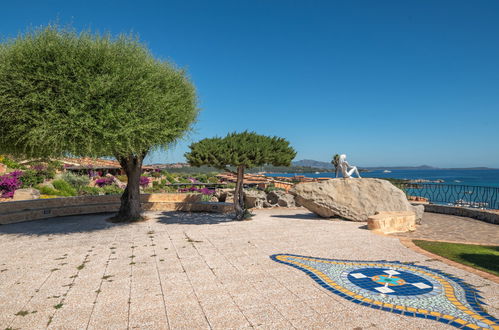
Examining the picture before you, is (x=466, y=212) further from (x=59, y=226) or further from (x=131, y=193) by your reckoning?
(x=59, y=226)

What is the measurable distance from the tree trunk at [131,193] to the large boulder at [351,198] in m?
7.74

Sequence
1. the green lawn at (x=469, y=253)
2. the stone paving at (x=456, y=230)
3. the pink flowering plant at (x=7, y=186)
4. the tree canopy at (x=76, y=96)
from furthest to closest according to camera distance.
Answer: the pink flowering plant at (x=7, y=186) → the stone paving at (x=456, y=230) → the tree canopy at (x=76, y=96) → the green lawn at (x=469, y=253)

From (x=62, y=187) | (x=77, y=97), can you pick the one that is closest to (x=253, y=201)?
(x=77, y=97)

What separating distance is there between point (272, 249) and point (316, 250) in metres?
1.30

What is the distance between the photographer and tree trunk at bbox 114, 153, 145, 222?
1394cm

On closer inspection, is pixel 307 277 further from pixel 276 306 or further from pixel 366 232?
pixel 366 232

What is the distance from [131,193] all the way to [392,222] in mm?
11715

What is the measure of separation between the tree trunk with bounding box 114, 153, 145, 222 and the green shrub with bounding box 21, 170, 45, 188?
38.1 feet

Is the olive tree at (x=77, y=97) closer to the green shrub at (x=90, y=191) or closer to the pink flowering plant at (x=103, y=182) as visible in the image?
the green shrub at (x=90, y=191)

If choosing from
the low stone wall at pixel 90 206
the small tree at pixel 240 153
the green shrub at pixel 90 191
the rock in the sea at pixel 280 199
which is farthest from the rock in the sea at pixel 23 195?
the rock in the sea at pixel 280 199

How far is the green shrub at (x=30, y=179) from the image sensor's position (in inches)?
829

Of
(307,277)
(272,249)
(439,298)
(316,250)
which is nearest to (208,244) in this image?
(272,249)

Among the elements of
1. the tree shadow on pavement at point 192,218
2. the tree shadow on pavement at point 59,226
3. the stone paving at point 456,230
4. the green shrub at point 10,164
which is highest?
the green shrub at point 10,164

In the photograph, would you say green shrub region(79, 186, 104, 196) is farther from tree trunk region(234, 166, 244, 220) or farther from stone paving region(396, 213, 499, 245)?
stone paving region(396, 213, 499, 245)
